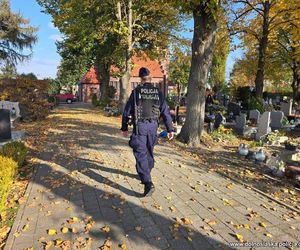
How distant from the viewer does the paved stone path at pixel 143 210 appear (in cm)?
378

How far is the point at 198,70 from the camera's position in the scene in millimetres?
9633

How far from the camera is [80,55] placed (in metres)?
30.1

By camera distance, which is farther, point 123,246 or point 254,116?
point 254,116

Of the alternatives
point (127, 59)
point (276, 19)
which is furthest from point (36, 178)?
point (276, 19)

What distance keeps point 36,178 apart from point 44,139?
15.2 feet

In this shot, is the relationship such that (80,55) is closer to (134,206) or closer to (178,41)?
(178,41)

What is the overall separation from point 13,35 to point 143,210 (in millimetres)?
29754

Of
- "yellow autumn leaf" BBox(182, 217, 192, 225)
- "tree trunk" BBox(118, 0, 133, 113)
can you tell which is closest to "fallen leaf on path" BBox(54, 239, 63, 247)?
"yellow autumn leaf" BBox(182, 217, 192, 225)

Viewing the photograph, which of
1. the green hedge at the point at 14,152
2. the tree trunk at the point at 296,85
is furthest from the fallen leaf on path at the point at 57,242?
the tree trunk at the point at 296,85

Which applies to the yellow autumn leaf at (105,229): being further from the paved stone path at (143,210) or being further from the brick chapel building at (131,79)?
the brick chapel building at (131,79)

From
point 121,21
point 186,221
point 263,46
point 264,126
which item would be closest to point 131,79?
point 121,21

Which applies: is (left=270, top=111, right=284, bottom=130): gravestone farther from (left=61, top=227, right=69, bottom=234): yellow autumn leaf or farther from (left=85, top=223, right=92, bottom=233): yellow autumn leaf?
(left=61, top=227, right=69, bottom=234): yellow autumn leaf

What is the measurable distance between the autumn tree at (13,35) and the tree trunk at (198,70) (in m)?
25.0

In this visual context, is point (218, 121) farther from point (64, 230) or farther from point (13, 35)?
point (13, 35)
